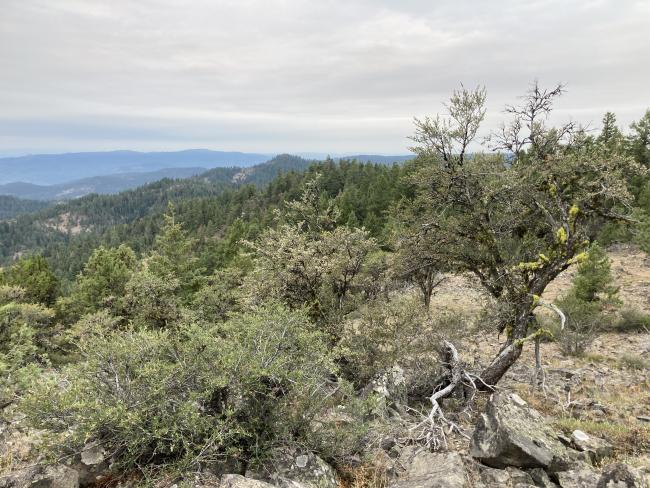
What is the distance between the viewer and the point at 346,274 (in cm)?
1444

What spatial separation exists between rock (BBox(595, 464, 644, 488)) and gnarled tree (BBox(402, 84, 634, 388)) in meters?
5.14

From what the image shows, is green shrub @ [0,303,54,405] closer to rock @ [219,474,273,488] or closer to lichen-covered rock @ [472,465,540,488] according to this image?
rock @ [219,474,273,488]

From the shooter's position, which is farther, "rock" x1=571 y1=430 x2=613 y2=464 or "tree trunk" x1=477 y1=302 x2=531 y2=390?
"tree trunk" x1=477 y1=302 x2=531 y2=390

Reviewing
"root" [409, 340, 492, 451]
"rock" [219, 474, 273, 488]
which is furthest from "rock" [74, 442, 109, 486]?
"root" [409, 340, 492, 451]

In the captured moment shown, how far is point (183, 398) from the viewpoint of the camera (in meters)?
7.58

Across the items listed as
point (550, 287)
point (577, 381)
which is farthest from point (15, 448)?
point (550, 287)

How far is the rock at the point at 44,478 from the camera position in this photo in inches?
247

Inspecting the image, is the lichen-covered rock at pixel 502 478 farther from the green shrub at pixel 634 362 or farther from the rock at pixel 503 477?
the green shrub at pixel 634 362

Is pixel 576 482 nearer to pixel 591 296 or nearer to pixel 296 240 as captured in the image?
pixel 296 240

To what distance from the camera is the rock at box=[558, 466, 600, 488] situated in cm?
656

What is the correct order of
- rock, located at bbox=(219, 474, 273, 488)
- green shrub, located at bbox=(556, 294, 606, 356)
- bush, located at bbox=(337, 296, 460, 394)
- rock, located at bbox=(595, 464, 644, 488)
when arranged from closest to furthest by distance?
1. rock, located at bbox=(595, 464, 644, 488)
2. rock, located at bbox=(219, 474, 273, 488)
3. bush, located at bbox=(337, 296, 460, 394)
4. green shrub, located at bbox=(556, 294, 606, 356)

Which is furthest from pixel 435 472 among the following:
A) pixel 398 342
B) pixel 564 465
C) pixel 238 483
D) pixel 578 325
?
pixel 578 325

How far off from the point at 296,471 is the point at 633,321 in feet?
65.9

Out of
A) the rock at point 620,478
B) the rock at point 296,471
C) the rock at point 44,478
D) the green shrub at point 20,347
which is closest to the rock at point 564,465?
the rock at point 620,478
